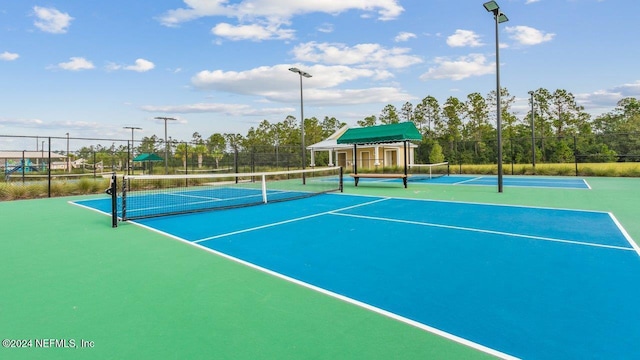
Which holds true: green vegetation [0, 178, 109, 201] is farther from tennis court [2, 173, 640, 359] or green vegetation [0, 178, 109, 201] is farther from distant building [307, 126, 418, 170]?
distant building [307, 126, 418, 170]

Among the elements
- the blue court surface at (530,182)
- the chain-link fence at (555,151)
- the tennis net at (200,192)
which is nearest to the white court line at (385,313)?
the tennis net at (200,192)

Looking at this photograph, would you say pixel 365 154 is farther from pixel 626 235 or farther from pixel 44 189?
pixel 626 235

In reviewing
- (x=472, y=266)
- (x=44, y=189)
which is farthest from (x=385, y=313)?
(x=44, y=189)

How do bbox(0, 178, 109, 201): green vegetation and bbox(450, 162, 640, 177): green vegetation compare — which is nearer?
bbox(0, 178, 109, 201): green vegetation

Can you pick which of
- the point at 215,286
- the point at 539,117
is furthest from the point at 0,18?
the point at 539,117

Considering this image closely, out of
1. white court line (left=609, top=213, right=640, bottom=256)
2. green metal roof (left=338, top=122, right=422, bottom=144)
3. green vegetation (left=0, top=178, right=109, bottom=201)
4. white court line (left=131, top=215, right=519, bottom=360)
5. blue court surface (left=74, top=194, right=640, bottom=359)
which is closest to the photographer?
white court line (left=131, top=215, right=519, bottom=360)

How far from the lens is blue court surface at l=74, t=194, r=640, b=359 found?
8.87 feet

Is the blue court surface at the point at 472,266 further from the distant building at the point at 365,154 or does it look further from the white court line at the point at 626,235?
the distant building at the point at 365,154

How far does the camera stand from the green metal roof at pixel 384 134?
51.3ft

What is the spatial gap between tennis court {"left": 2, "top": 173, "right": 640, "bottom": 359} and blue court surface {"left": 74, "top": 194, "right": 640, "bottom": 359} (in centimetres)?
2

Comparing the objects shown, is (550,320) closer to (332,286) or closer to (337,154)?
(332,286)

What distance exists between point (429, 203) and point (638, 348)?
7.99 meters

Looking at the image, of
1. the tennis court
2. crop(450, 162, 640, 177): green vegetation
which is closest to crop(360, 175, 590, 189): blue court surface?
crop(450, 162, 640, 177): green vegetation

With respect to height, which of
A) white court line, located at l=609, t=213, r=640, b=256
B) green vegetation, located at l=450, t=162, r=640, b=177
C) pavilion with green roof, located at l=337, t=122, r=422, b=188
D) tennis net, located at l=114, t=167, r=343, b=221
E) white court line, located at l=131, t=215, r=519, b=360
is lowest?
white court line, located at l=131, t=215, r=519, b=360
